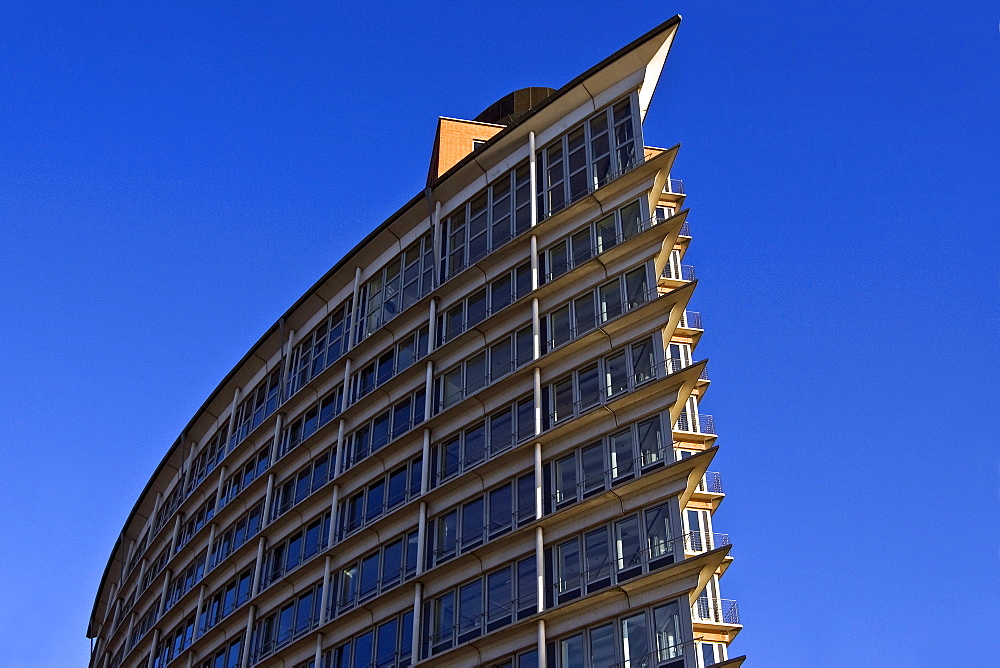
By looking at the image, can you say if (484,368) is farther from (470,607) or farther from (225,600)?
(225,600)

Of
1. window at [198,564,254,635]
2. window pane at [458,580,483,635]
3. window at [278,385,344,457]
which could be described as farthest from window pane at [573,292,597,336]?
window at [198,564,254,635]

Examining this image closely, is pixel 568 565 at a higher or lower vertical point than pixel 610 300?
lower

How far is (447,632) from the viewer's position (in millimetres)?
35812

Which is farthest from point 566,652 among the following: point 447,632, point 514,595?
point 447,632

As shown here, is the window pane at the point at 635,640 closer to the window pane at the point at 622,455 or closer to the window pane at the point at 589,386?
the window pane at the point at 622,455

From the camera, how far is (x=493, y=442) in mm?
38344

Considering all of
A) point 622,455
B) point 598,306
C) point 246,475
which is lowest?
point 622,455

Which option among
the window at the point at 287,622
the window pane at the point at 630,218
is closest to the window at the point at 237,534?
the window at the point at 287,622

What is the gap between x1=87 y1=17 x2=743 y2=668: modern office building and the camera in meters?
33.1

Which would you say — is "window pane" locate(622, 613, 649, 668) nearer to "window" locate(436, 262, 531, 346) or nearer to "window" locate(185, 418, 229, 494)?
"window" locate(436, 262, 531, 346)

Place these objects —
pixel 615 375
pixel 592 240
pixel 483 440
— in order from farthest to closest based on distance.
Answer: pixel 592 240 → pixel 483 440 → pixel 615 375

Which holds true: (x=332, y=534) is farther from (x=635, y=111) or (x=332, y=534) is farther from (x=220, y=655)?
(x=635, y=111)

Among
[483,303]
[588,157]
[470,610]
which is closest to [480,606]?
[470,610]

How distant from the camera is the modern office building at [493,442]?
33.1 m
